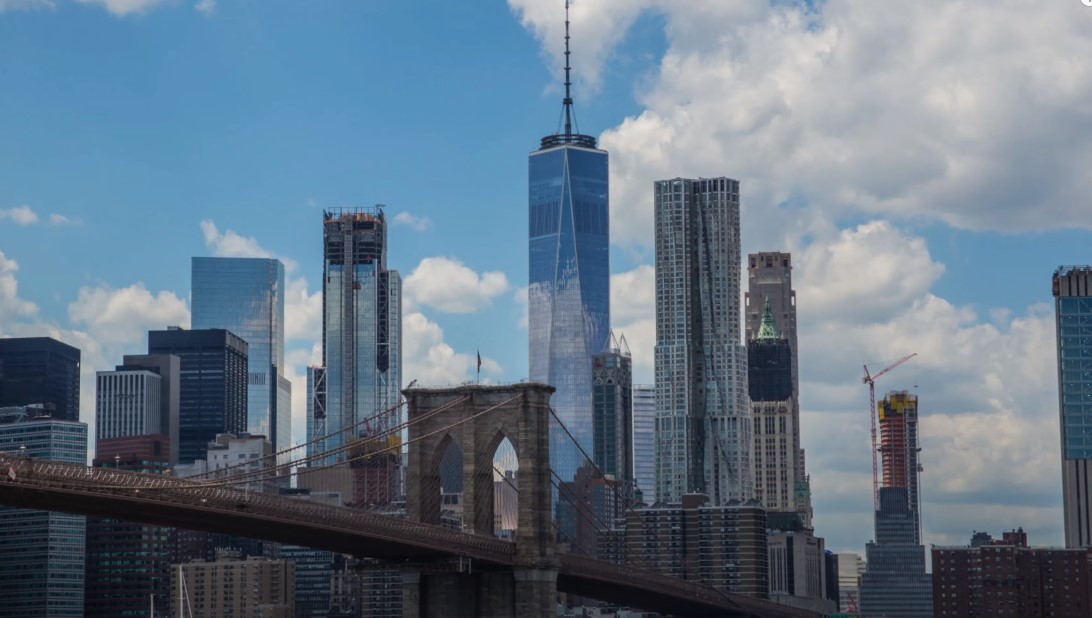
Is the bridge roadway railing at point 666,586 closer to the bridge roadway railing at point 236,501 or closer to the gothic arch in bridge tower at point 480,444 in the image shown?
the gothic arch in bridge tower at point 480,444

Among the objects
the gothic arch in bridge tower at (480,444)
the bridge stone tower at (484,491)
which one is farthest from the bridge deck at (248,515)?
the gothic arch in bridge tower at (480,444)

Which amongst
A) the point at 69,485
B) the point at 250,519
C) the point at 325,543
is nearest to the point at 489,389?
the point at 325,543

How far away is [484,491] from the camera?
341ft

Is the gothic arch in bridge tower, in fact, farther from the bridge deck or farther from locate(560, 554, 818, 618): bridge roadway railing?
locate(560, 554, 818, 618): bridge roadway railing

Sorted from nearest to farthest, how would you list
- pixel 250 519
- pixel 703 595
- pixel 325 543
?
pixel 250 519 < pixel 325 543 < pixel 703 595

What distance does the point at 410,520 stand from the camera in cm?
9706

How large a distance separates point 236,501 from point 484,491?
84.0 feet

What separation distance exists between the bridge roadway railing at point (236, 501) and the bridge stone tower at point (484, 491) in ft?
5.14

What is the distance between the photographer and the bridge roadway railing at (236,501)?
69812mm

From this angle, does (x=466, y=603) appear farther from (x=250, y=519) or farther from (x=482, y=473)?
(x=250, y=519)

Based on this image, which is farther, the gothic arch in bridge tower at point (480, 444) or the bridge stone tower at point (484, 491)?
the gothic arch in bridge tower at point (480, 444)

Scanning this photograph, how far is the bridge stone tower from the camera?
99100mm

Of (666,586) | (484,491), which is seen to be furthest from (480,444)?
(666,586)

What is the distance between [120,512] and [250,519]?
21.0ft
